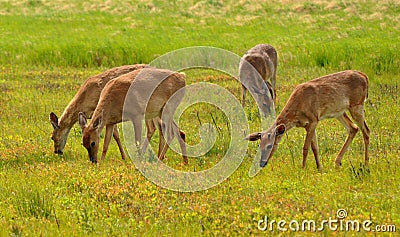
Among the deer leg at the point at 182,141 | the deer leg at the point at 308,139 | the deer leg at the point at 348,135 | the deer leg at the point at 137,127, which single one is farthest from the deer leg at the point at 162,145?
the deer leg at the point at 348,135

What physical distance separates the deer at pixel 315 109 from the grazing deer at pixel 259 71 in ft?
15.2

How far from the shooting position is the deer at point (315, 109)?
36.9ft

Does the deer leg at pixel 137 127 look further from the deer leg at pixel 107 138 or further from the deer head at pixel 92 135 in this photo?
the deer head at pixel 92 135

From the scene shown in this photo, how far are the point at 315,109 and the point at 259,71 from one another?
616 centimetres

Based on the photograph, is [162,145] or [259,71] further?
[259,71]

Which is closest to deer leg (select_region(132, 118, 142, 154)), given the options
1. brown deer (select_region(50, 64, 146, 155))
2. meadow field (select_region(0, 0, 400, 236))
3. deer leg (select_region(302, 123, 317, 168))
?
meadow field (select_region(0, 0, 400, 236))

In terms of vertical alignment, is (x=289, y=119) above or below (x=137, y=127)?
above

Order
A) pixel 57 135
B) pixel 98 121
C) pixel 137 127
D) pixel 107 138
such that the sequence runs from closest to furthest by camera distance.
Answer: pixel 98 121
pixel 137 127
pixel 107 138
pixel 57 135

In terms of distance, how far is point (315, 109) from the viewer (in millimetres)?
11438

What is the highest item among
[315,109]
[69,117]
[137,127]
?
[315,109]

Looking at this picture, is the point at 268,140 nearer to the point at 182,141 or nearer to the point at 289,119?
the point at 289,119

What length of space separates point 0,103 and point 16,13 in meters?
19.3

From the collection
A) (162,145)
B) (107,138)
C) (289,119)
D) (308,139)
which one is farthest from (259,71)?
(308,139)

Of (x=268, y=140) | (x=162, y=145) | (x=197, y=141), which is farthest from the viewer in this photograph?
(x=197, y=141)
